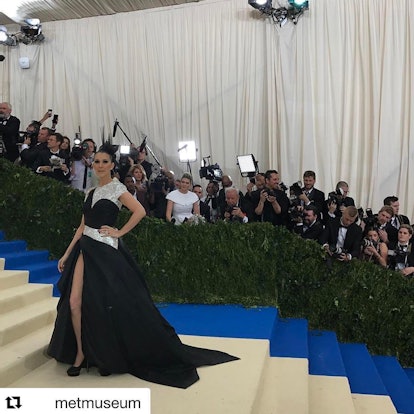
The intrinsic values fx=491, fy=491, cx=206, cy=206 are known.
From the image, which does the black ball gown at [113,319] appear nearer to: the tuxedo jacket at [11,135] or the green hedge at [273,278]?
the green hedge at [273,278]

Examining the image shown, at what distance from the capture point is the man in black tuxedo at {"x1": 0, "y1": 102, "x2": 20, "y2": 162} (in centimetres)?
642

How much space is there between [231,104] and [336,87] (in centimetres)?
200

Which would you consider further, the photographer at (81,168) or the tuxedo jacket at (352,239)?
the photographer at (81,168)

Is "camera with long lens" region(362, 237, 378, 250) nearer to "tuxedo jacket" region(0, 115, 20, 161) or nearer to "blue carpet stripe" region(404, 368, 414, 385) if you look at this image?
"blue carpet stripe" region(404, 368, 414, 385)

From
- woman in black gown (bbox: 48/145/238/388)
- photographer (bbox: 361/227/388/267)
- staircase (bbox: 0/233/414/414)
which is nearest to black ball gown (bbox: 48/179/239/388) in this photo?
woman in black gown (bbox: 48/145/238/388)

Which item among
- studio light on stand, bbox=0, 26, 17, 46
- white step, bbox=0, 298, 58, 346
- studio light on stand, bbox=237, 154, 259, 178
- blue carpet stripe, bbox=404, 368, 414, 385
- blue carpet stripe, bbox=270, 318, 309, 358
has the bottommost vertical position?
blue carpet stripe, bbox=404, 368, 414, 385

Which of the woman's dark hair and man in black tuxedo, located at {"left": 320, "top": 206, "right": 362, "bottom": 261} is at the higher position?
the woman's dark hair

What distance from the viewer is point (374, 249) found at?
5395 millimetres

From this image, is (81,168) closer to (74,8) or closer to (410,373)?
(410,373)

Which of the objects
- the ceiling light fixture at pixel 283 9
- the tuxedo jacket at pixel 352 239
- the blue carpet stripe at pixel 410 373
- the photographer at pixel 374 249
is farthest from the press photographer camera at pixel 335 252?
the ceiling light fixture at pixel 283 9

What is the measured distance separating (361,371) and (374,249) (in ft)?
5.04

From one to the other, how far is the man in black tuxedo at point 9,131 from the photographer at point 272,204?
335 centimetres

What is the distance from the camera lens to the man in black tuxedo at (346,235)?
213 inches

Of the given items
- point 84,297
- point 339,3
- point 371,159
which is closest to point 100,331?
point 84,297
